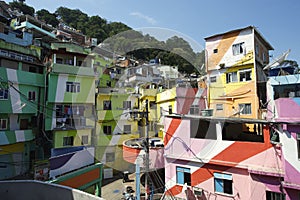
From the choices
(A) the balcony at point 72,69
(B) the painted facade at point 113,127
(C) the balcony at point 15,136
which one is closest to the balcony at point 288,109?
(B) the painted facade at point 113,127

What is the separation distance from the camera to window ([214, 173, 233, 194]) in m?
6.30

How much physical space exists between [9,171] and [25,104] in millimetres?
3791

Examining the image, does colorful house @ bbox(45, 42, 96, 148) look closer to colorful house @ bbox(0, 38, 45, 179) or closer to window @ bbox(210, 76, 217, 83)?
colorful house @ bbox(0, 38, 45, 179)

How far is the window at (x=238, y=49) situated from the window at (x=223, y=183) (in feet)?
24.7

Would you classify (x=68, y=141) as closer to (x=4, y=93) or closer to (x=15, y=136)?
(x=15, y=136)

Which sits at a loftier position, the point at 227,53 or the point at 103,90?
the point at 227,53

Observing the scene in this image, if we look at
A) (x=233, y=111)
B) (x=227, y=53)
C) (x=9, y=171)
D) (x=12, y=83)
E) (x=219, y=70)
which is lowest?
(x=9, y=171)

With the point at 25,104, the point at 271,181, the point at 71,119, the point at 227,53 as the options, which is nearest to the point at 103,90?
the point at 71,119

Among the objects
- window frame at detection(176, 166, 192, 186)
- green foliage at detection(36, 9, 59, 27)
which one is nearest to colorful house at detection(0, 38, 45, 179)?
window frame at detection(176, 166, 192, 186)

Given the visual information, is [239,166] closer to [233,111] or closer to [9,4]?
[233,111]

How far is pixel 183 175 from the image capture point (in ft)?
23.6

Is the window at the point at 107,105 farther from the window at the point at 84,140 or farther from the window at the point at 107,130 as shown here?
the window at the point at 84,140

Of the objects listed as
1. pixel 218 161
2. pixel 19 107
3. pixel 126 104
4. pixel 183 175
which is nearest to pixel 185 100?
pixel 126 104

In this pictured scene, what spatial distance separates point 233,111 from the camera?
11.6 m
